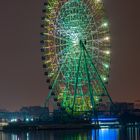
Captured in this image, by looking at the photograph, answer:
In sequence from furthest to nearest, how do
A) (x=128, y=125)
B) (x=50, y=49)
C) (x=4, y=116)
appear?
1. (x=4, y=116)
2. (x=128, y=125)
3. (x=50, y=49)

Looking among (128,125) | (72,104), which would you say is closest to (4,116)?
(128,125)

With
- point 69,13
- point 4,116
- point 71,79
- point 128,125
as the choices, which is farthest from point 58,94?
point 4,116

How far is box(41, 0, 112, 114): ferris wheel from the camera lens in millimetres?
93688

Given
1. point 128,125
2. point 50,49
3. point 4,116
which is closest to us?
point 50,49

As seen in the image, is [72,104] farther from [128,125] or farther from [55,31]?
[128,125]

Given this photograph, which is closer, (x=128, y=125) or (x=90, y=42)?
(x=90, y=42)

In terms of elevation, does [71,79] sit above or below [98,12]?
below

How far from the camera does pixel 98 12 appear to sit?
94188 mm

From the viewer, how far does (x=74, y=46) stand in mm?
94625

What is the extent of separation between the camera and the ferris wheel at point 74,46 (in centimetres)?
9369

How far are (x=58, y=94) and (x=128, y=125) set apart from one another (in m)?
25.7

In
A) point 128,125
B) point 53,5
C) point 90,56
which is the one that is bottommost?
point 128,125

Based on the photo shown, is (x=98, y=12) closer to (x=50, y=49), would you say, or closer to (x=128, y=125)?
(x=50, y=49)

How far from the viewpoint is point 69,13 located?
94438 millimetres
